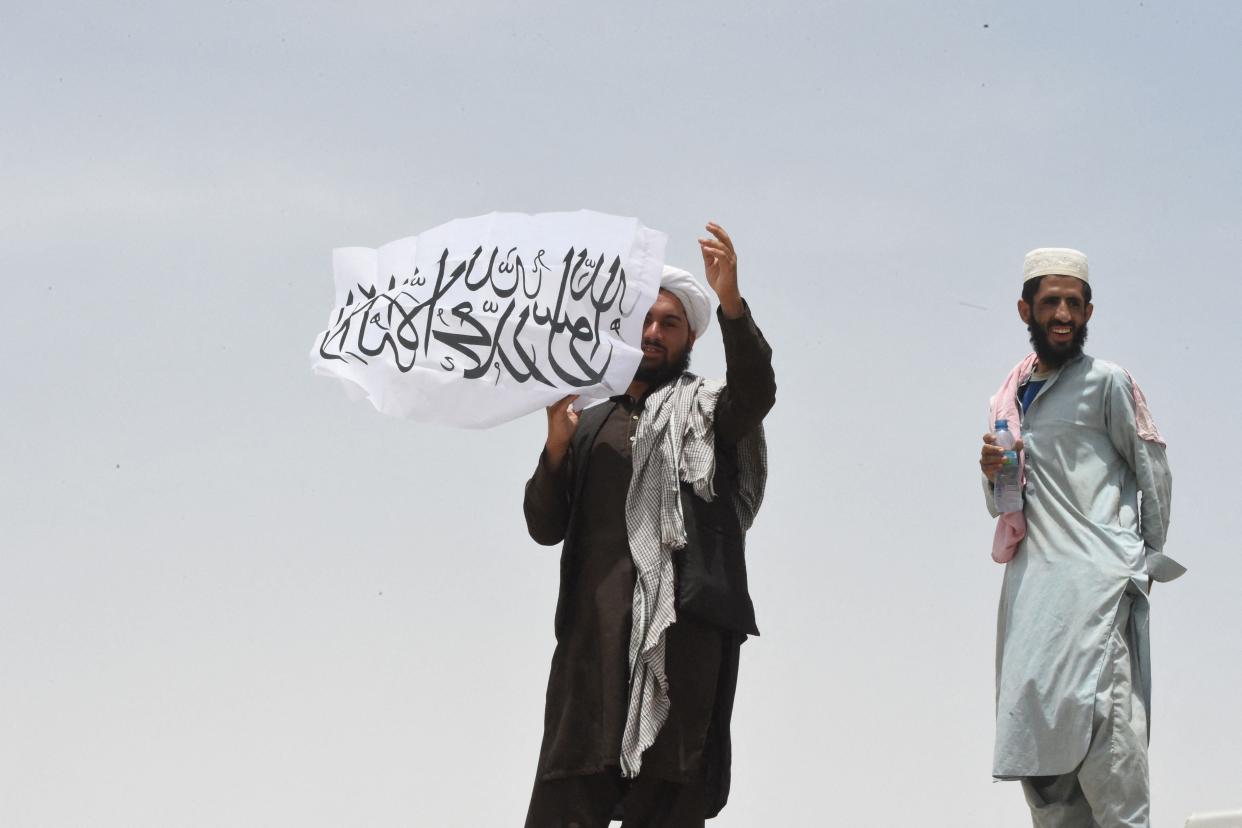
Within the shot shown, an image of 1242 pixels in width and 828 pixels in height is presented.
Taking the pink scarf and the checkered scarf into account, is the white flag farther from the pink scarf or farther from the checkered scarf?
the pink scarf

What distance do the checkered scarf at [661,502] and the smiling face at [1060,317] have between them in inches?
38.1

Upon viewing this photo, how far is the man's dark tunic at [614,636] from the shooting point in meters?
5.18

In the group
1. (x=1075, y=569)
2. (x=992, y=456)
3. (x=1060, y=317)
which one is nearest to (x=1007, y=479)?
(x=992, y=456)

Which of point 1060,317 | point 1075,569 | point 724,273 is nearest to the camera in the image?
point 724,273

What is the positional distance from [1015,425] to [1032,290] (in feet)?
1.36

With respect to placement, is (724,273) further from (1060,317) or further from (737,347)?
(1060,317)

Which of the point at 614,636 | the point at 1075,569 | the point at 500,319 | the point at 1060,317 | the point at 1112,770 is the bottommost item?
the point at 1112,770

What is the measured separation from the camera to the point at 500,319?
18.4 ft

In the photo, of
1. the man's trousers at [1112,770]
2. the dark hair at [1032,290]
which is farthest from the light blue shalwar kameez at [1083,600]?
the dark hair at [1032,290]

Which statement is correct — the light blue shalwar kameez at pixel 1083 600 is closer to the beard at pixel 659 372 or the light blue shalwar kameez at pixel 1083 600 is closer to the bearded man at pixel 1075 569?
the bearded man at pixel 1075 569

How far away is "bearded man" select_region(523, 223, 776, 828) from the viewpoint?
5.17 m

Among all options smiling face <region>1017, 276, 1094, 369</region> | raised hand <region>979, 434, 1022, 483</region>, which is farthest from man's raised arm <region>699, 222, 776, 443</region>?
smiling face <region>1017, 276, 1094, 369</region>

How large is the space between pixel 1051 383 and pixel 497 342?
1.69 metres

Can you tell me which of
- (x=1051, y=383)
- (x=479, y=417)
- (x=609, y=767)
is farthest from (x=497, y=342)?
(x=1051, y=383)
